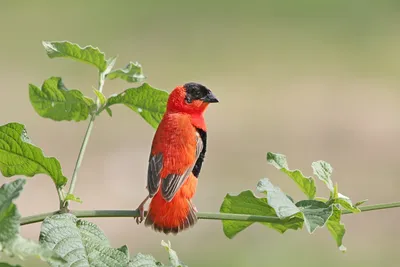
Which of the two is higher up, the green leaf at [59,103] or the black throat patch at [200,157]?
the green leaf at [59,103]

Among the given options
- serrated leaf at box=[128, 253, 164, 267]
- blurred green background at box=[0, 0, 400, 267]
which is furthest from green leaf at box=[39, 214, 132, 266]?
blurred green background at box=[0, 0, 400, 267]

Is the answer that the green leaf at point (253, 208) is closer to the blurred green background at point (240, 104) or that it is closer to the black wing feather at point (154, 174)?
the black wing feather at point (154, 174)

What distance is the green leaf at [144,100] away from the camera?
209 cm

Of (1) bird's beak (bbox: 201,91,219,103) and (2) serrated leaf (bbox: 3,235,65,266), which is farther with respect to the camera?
(1) bird's beak (bbox: 201,91,219,103)

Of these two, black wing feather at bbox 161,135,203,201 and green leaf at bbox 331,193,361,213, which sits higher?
green leaf at bbox 331,193,361,213

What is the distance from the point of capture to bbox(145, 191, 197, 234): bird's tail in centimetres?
227

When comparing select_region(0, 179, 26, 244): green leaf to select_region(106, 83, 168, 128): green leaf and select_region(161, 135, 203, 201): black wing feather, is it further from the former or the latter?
select_region(161, 135, 203, 201): black wing feather

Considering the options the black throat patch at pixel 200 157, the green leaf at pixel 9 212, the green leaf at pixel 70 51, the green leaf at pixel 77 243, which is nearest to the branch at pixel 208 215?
the green leaf at pixel 77 243

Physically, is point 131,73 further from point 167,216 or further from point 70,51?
point 167,216

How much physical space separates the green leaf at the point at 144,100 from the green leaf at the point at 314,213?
1.65 ft

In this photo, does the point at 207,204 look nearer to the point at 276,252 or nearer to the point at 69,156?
the point at 276,252

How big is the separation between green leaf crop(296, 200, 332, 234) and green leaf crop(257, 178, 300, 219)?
28 millimetres

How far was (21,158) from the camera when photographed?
→ 1738mm

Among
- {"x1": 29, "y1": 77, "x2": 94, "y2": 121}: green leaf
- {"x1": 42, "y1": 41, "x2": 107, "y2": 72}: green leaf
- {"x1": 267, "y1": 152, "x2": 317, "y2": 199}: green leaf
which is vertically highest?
{"x1": 42, "y1": 41, "x2": 107, "y2": 72}: green leaf
